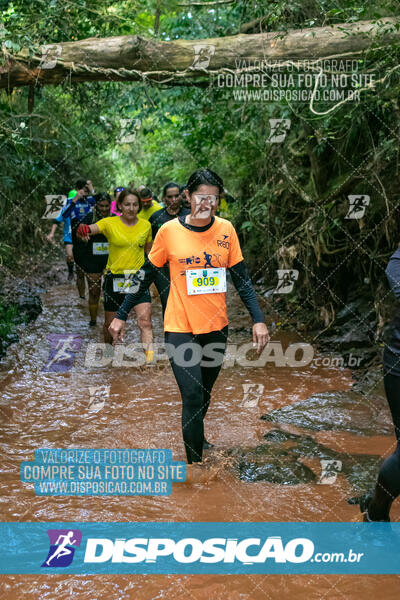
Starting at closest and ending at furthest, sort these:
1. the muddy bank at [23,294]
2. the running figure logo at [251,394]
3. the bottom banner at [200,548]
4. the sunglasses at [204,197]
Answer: the bottom banner at [200,548] → the sunglasses at [204,197] → the running figure logo at [251,394] → the muddy bank at [23,294]

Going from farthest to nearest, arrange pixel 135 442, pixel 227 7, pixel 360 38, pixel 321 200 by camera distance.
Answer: pixel 227 7
pixel 321 200
pixel 360 38
pixel 135 442

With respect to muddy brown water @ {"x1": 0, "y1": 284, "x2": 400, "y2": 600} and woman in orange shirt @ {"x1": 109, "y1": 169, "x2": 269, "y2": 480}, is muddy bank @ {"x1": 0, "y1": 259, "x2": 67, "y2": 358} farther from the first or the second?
woman in orange shirt @ {"x1": 109, "y1": 169, "x2": 269, "y2": 480}

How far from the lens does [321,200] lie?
24.1 ft

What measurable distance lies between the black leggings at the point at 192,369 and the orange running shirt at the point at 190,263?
0.20 ft

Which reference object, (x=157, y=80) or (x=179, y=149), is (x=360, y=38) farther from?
(x=179, y=149)

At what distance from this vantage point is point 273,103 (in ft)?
24.5

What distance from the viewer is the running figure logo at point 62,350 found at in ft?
22.5

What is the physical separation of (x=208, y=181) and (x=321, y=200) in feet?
13.2

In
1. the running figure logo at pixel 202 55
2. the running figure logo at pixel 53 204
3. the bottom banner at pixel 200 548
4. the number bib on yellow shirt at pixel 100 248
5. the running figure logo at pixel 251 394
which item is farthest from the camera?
the running figure logo at pixel 53 204

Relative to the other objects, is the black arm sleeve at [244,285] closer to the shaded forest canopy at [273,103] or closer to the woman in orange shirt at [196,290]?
the woman in orange shirt at [196,290]

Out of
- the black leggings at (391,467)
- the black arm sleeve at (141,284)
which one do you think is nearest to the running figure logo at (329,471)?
the black leggings at (391,467)

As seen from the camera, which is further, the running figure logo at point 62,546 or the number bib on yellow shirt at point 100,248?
the number bib on yellow shirt at point 100,248

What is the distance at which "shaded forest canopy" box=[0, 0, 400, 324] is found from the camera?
6082 millimetres

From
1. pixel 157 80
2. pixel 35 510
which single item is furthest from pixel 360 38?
pixel 35 510
